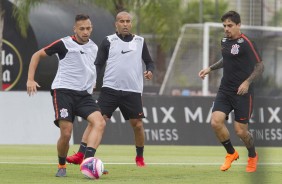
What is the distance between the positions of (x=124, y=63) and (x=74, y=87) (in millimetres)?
2260

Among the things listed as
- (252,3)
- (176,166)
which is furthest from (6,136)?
(252,3)

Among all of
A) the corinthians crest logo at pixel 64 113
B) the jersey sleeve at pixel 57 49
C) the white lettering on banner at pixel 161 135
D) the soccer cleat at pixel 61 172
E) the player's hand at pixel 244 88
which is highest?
the jersey sleeve at pixel 57 49

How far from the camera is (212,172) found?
1527cm

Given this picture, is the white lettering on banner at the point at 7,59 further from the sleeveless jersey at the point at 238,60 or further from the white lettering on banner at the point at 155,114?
the sleeveless jersey at the point at 238,60

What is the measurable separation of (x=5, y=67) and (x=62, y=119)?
2058 centimetres

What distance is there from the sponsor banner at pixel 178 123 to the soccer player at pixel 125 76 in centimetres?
936

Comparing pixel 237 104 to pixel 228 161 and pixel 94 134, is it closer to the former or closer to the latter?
pixel 228 161

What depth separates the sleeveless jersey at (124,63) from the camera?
16281 millimetres

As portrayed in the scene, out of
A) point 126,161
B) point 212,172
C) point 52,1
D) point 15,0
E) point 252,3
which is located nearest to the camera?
point 252,3

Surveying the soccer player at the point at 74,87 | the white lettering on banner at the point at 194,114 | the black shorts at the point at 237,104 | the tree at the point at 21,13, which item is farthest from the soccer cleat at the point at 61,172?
the tree at the point at 21,13

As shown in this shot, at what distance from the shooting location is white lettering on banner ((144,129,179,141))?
85.5 ft

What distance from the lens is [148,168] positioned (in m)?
16.0

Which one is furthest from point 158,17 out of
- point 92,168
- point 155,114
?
point 92,168

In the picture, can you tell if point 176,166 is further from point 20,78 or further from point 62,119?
point 20,78
